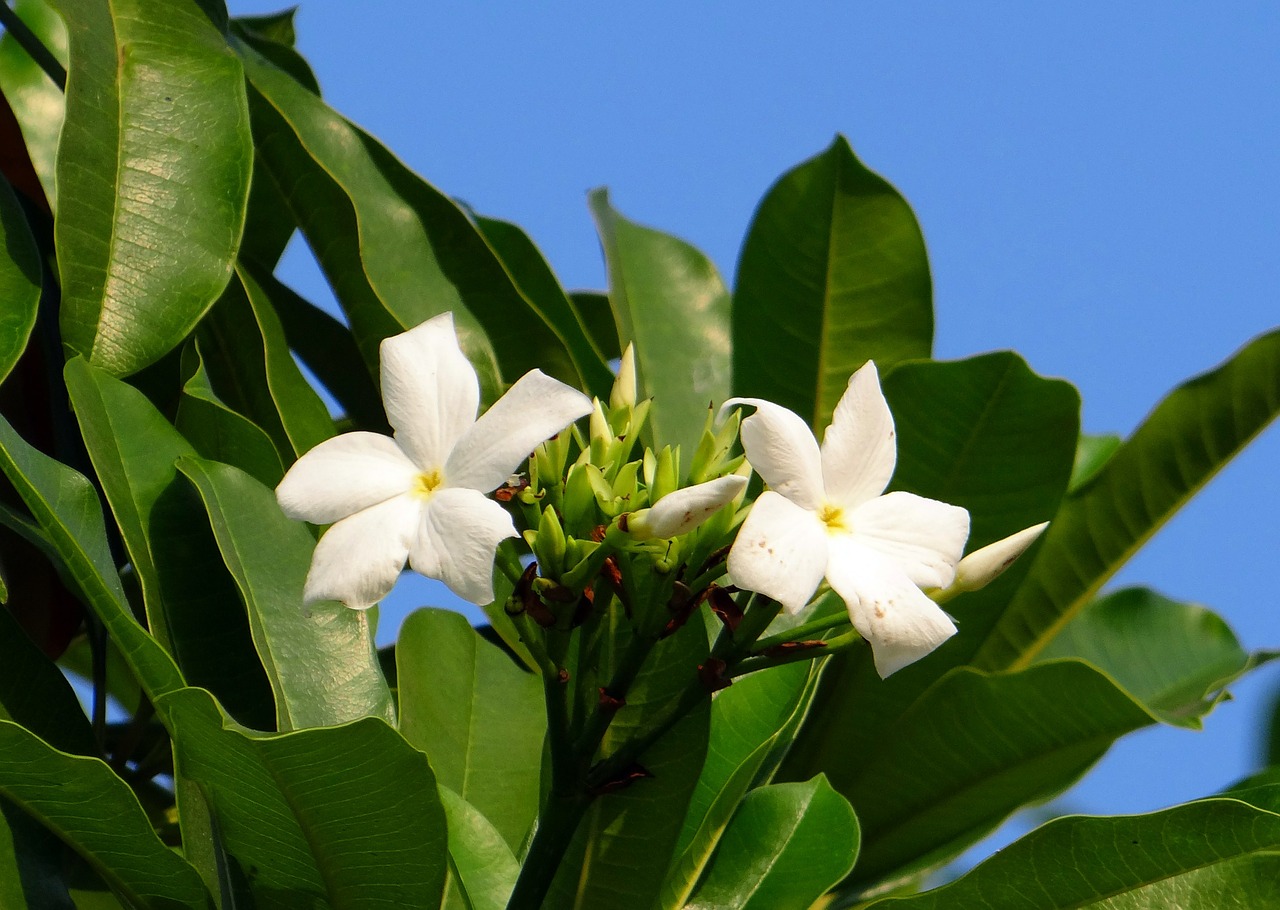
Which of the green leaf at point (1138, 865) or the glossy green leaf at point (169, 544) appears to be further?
the glossy green leaf at point (169, 544)

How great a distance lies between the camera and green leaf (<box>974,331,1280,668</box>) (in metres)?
1.42

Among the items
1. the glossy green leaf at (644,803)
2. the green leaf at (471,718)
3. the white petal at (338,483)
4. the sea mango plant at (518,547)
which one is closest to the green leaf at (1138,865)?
the sea mango plant at (518,547)

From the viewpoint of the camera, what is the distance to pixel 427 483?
82 centimetres

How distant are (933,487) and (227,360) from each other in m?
0.73

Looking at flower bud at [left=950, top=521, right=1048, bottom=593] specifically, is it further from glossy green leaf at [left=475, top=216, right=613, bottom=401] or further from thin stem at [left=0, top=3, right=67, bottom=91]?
thin stem at [left=0, top=3, right=67, bottom=91]

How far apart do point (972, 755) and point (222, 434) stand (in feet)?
2.55

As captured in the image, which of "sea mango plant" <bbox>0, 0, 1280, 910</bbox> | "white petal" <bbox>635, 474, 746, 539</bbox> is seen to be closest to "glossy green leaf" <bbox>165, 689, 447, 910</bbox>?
"sea mango plant" <bbox>0, 0, 1280, 910</bbox>

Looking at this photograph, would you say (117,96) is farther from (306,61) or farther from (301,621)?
(301,621)

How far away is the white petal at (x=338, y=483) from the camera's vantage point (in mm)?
803

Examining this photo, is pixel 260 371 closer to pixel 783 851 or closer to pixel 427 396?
pixel 427 396

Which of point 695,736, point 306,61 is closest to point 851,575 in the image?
point 695,736

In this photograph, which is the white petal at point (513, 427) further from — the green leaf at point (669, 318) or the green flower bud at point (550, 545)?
the green leaf at point (669, 318)

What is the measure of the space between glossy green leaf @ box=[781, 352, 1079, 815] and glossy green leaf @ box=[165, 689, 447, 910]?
589 millimetres

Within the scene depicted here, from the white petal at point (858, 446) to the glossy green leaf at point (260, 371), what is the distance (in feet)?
1.93
